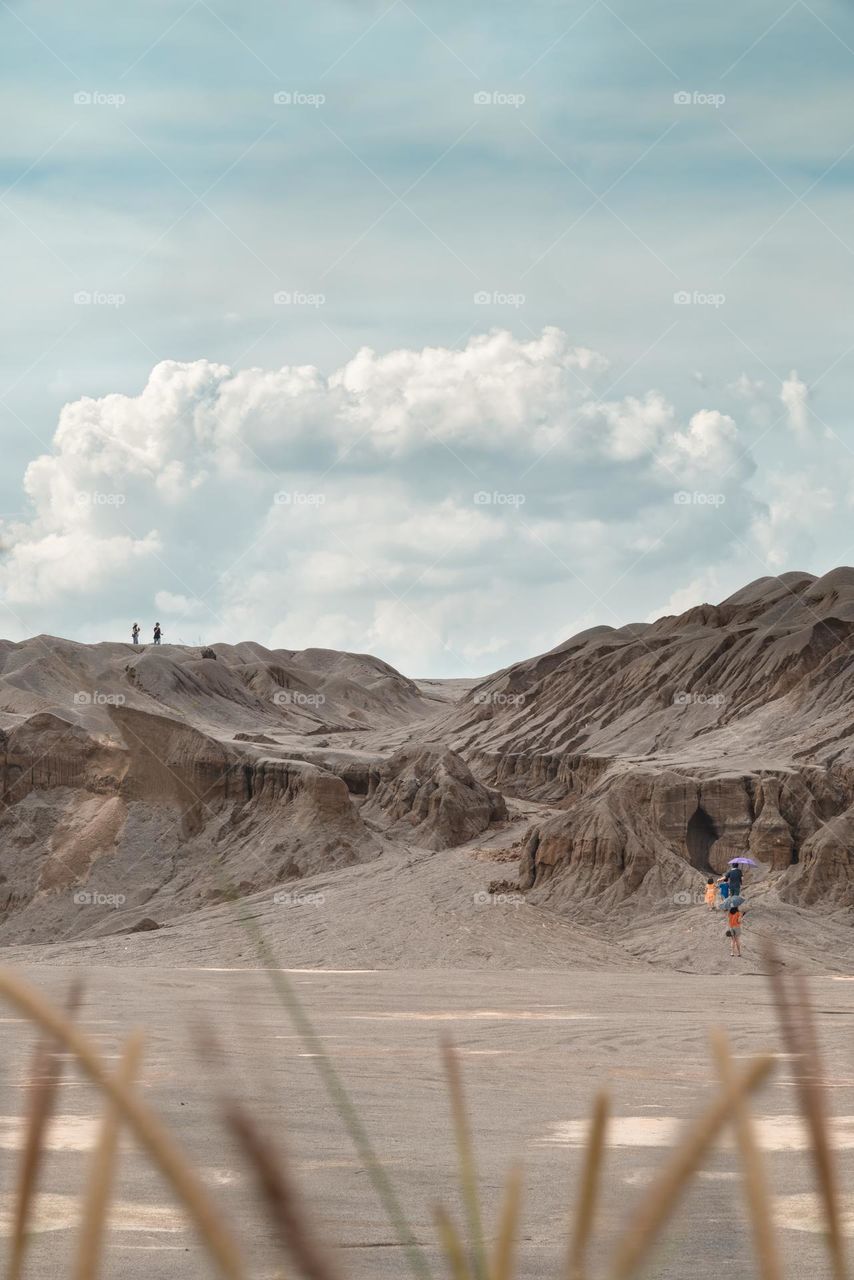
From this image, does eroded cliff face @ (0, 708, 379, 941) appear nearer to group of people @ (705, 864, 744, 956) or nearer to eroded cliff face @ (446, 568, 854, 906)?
eroded cliff face @ (446, 568, 854, 906)

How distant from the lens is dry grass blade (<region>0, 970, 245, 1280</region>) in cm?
86

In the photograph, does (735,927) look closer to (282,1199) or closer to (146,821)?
(146,821)

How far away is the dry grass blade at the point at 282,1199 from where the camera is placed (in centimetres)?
83

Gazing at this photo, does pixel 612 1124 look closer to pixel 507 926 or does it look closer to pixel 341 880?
pixel 507 926

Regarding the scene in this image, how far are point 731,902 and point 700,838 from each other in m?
7.69

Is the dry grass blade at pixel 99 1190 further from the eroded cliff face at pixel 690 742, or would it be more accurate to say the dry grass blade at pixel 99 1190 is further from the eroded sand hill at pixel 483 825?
the eroded cliff face at pixel 690 742

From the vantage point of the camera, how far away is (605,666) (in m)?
65.6

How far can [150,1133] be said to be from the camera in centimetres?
89

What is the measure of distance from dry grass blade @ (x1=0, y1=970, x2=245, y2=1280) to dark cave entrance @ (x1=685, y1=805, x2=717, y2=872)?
31218mm

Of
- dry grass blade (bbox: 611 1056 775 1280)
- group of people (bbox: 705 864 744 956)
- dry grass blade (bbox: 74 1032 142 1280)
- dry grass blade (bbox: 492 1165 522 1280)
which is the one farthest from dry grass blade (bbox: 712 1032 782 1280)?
group of people (bbox: 705 864 744 956)

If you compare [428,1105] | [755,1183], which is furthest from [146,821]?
[755,1183]

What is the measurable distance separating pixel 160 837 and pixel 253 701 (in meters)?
39.1

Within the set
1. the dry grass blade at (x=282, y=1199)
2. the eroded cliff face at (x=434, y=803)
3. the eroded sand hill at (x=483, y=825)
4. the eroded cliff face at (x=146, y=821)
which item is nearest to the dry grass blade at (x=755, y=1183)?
the dry grass blade at (x=282, y=1199)

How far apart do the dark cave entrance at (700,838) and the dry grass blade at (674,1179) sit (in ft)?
102
